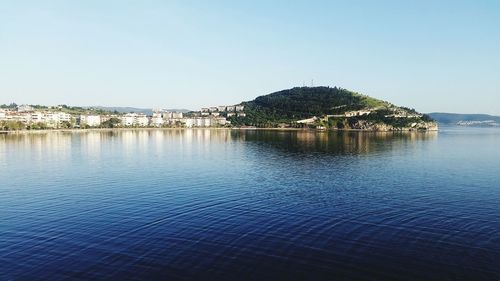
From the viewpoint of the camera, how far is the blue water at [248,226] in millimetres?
29688

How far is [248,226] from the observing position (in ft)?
134

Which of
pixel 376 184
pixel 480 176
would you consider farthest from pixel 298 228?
pixel 480 176

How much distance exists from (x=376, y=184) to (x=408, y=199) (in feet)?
43.4

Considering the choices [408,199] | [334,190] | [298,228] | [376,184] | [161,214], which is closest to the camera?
[298,228]

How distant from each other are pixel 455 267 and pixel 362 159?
79598 millimetres

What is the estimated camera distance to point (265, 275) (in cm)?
2858

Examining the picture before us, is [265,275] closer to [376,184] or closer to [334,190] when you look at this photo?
[334,190]

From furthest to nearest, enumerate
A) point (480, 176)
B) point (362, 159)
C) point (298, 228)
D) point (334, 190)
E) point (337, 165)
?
point (362, 159) < point (337, 165) < point (480, 176) < point (334, 190) < point (298, 228)

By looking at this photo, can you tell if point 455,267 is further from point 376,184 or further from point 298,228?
point 376,184

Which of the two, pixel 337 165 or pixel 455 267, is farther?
pixel 337 165

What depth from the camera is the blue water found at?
29.7 meters

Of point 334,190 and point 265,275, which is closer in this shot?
point 265,275

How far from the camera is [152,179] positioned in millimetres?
71750

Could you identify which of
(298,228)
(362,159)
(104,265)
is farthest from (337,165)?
(104,265)
